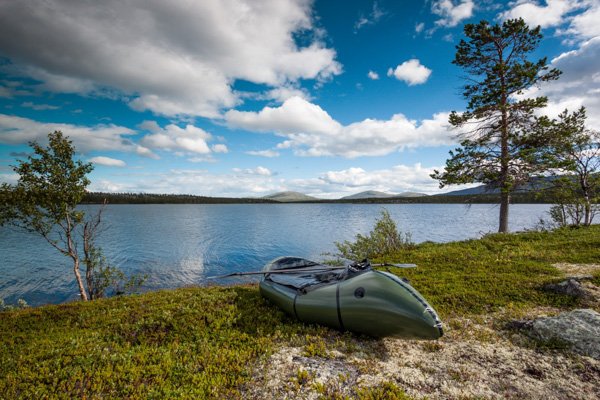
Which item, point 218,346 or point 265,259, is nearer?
point 218,346

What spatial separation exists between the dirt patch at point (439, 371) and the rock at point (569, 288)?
4.40 meters

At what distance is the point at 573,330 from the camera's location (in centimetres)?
621

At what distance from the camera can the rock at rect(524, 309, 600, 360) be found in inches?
230

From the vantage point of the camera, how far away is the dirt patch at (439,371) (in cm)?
471

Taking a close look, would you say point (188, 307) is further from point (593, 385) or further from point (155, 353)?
point (593, 385)

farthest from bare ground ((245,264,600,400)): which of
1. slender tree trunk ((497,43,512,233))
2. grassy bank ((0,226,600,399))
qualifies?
slender tree trunk ((497,43,512,233))

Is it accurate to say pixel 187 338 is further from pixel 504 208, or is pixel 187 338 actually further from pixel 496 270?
pixel 504 208

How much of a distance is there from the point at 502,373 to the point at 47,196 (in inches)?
872

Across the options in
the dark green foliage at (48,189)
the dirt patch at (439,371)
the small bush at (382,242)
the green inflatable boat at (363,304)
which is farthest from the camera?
the small bush at (382,242)

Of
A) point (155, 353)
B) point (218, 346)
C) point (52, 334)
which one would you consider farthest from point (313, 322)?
point (52, 334)

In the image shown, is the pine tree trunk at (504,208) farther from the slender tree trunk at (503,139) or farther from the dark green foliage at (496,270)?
the dark green foliage at (496,270)

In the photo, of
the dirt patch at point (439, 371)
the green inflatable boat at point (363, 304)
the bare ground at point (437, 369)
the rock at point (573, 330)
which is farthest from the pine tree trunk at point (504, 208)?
the green inflatable boat at point (363, 304)

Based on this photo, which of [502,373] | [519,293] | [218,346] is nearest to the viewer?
[502,373]

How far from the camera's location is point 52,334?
7.45 m
